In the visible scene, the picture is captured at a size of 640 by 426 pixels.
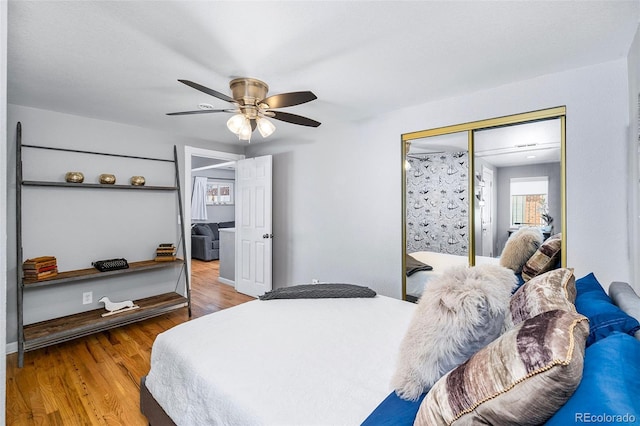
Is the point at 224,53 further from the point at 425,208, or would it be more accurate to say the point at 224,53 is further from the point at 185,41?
the point at 425,208

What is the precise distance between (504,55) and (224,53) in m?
1.87

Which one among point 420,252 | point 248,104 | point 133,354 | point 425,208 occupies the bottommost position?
point 133,354

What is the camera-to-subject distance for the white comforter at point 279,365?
1128mm

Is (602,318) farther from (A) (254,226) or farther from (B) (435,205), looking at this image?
(A) (254,226)

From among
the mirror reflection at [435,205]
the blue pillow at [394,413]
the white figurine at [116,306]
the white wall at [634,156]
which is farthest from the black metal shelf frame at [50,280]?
the white wall at [634,156]

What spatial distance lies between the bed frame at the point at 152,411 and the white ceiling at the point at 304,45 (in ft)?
6.73

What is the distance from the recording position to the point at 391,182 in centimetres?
320

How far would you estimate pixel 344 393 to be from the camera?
1.18 m

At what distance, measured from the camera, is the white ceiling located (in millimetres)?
1535

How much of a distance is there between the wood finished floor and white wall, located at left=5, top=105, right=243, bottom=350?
51 cm

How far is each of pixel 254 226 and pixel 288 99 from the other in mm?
2684

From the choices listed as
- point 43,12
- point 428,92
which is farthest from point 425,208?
point 43,12

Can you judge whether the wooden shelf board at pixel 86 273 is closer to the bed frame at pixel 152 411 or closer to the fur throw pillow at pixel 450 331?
the bed frame at pixel 152 411

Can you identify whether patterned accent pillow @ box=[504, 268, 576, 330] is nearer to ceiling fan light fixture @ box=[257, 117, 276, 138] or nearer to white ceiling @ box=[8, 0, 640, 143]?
white ceiling @ box=[8, 0, 640, 143]
